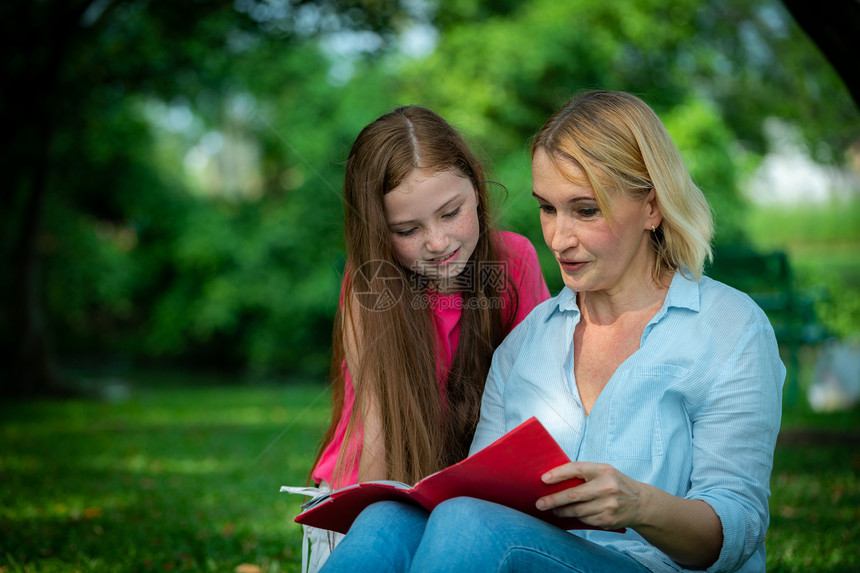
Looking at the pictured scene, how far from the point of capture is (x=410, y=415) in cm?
242

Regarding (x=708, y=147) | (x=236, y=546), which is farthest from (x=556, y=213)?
(x=708, y=147)

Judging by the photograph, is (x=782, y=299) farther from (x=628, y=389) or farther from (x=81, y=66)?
(x=81, y=66)

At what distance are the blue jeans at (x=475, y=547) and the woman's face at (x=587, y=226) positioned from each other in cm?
66

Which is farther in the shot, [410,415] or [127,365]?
[127,365]

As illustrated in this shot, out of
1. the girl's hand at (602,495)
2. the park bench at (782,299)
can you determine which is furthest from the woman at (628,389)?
the park bench at (782,299)

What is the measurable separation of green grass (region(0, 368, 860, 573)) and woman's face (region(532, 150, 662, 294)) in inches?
65.2

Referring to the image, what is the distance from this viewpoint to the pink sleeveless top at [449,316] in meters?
2.59

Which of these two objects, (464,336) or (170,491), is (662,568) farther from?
(170,491)

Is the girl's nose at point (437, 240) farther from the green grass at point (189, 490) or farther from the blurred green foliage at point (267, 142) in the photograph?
the blurred green foliage at point (267, 142)

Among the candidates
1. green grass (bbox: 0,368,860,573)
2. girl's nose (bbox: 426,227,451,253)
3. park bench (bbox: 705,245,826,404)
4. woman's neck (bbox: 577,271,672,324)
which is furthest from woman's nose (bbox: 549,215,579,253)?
park bench (bbox: 705,245,826,404)

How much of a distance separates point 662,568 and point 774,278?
726cm

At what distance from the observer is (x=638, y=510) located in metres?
1.62

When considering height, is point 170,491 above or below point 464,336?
below

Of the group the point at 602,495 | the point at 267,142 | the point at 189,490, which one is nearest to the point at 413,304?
the point at 602,495
